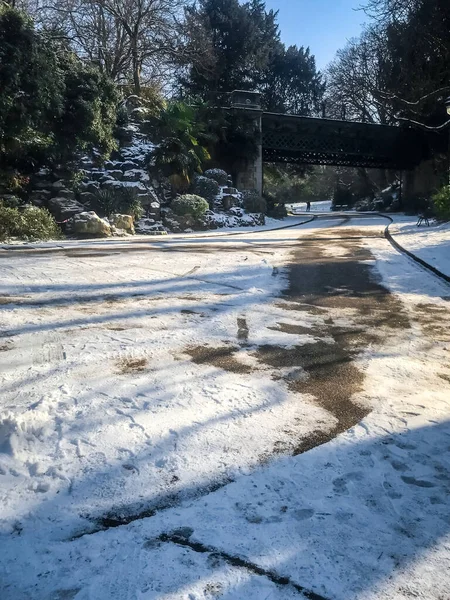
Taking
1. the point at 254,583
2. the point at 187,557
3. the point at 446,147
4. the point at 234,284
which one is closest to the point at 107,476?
the point at 187,557

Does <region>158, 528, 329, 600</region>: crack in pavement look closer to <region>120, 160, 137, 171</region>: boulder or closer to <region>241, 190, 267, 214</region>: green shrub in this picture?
<region>120, 160, 137, 171</region>: boulder

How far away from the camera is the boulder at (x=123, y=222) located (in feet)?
47.8

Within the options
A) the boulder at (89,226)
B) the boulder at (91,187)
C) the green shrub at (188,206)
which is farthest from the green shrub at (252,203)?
the boulder at (89,226)

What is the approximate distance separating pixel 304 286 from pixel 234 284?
0.95 meters

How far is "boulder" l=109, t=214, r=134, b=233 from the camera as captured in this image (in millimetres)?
14578

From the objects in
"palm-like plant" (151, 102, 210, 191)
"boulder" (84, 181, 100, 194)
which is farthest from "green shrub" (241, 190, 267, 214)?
"boulder" (84, 181, 100, 194)

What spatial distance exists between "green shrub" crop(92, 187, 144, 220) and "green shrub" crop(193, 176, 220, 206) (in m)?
4.05

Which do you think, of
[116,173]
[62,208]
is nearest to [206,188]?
[116,173]

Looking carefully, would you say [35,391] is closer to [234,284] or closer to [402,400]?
[402,400]

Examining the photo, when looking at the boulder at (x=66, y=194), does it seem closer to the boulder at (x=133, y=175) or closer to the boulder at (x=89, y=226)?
the boulder at (x=89, y=226)

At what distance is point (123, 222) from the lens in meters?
14.6

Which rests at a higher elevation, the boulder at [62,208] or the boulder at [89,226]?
the boulder at [62,208]

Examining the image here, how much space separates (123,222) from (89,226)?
4.99 feet

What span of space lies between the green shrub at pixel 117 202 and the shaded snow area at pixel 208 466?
37.4 ft
